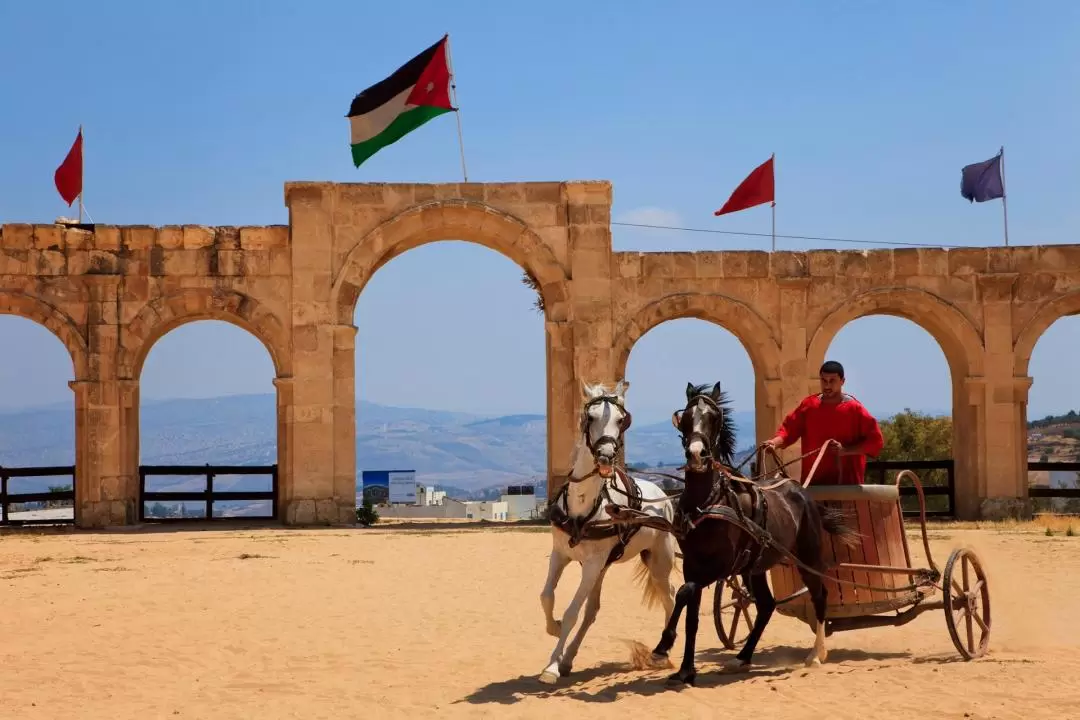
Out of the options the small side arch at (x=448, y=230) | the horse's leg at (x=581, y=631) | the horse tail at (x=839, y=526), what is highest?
the small side arch at (x=448, y=230)

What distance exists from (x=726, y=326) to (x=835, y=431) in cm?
1354

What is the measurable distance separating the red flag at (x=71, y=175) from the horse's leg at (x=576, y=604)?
16634 millimetres

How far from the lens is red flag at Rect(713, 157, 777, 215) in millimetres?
23578

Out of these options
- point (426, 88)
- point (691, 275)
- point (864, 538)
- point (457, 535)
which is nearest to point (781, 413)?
point (691, 275)

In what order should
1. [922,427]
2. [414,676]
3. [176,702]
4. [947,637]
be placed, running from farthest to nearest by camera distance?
[922,427] → [947,637] → [414,676] → [176,702]

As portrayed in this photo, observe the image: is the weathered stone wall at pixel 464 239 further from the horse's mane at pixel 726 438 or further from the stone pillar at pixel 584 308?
the horse's mane at pixel 726 438

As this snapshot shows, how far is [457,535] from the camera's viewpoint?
20.2 meters

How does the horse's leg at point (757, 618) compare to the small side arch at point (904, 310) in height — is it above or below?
below

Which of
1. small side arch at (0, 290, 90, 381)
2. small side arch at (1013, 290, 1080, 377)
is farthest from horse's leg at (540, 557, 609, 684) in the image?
small side arch at (1013, 290, 1080, 377)

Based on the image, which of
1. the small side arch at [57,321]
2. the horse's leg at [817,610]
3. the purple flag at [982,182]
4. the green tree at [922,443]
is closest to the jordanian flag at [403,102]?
the small side arch at [57,321]

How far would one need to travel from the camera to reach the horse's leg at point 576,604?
8.98 meters

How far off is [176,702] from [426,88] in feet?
49.9

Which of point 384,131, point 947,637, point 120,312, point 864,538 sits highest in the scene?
point 384,131

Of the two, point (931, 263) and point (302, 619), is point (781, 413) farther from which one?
point (302, 619)
